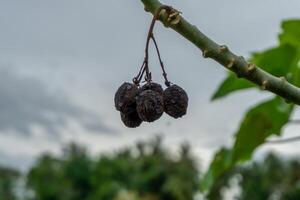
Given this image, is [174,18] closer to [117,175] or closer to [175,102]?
[175,102]

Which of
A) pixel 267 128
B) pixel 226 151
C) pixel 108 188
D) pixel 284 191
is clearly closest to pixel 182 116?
pixel 267 128

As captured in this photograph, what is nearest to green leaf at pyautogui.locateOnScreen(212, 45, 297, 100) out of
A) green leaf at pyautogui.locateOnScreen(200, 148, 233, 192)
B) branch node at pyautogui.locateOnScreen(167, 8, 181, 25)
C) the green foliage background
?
the green foliage background

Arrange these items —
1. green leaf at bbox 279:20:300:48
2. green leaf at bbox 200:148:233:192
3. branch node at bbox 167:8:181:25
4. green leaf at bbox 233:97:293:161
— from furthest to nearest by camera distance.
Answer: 1. green leaf at bbox 200:148:233:192
2. green leaf at bbox 279:20:300:48
3. green leaf at bbox 233:97:293:161
4. branch node at bbox 167:8:181:25

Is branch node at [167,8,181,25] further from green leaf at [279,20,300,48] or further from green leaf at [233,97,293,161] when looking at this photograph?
green leaf at [279,20,300,48]

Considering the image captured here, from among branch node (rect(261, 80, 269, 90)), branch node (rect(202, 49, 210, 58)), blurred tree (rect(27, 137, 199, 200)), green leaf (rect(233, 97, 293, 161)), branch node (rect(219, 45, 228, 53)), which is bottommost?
branch node (rect(261, 80, 269, 90))

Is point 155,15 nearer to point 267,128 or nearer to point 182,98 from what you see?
point 182,98

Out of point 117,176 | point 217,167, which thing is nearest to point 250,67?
point 217,167

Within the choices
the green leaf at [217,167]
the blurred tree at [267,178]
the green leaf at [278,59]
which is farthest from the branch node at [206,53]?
the blurred tree at [267,178]
